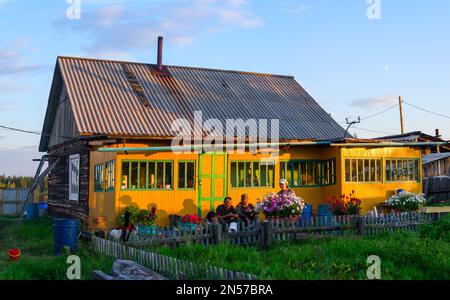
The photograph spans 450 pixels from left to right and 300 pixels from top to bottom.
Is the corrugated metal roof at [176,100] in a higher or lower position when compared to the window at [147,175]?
higher

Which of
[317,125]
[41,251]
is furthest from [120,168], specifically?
[317,125]

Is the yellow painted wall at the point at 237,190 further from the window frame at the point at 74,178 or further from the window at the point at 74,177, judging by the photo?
the window at the point at 74,177

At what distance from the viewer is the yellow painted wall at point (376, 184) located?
20359 mm

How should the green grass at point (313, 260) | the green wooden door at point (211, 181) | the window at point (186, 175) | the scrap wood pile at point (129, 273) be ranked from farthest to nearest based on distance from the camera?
the green wooden door at point (211, 181) → the window at point (186, 175) → the green grass at point (313, 260) → the scrap wood pile at point (129, 273)

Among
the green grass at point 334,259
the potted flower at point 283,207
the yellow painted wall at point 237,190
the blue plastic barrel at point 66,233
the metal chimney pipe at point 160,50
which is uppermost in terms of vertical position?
the metal chimney pipe at point 160,50

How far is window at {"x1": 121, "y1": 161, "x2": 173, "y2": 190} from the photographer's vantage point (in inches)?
694

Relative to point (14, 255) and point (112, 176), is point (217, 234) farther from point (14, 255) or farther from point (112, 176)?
point (112, 176)

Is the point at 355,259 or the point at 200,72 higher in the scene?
the point at 200,72

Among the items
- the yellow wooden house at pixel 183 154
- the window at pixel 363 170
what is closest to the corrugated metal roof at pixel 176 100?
the yellow wooden house at pixel 183 154

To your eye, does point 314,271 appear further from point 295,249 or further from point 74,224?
point 74,224

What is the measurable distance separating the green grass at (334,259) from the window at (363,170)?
26.0 ft

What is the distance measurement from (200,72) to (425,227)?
43.9 ft
